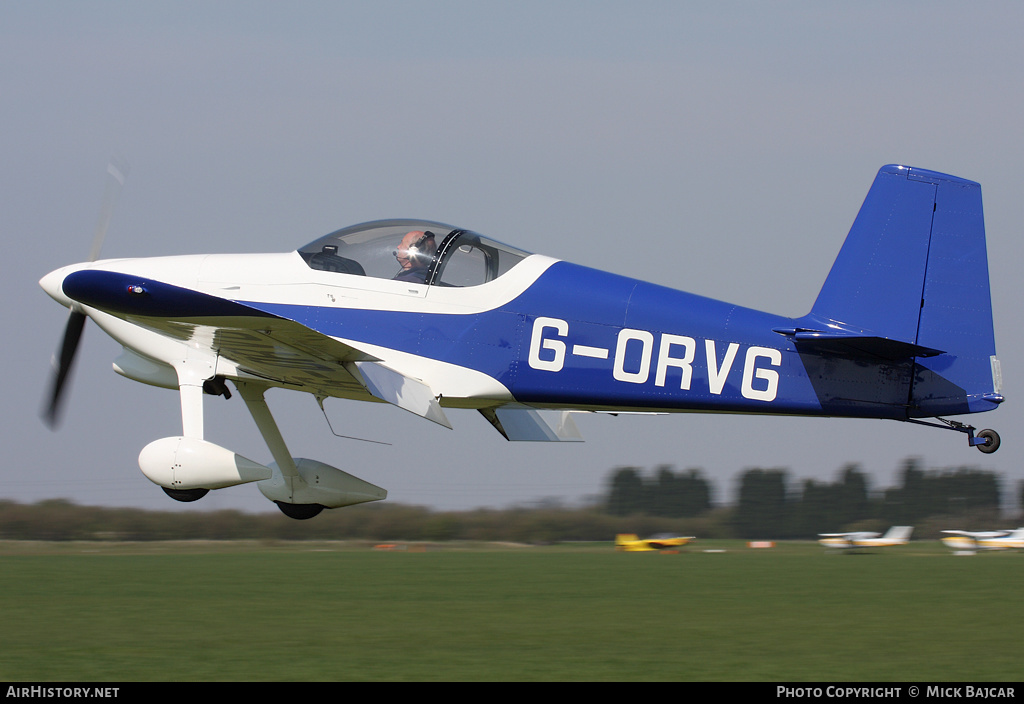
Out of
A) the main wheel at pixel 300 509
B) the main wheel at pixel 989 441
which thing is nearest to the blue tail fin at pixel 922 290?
the main wheel at pixel 989 441

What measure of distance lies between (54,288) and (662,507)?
18898mm

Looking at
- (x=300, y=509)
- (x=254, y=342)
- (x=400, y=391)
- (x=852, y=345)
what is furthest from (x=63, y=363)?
(x=852, y=345)

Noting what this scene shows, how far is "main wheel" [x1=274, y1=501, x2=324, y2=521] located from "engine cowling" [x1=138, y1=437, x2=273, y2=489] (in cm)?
123

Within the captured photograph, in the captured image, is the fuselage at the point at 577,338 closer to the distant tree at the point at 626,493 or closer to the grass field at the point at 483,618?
the grass field at the point at 483,618

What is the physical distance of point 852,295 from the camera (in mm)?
8523

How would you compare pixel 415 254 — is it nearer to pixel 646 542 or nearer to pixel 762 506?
pixel 646 542

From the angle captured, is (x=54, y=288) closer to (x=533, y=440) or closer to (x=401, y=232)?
(x=401, y=232)

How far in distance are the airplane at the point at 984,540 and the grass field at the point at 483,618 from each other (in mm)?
6219

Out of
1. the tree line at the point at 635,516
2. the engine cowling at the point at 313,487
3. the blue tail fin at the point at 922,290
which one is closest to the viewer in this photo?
the blue tail fin at the point at 922,290

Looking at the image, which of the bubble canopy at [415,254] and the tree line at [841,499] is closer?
the bubble canopy at [415,254]

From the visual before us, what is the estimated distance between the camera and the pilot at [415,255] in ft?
28.9

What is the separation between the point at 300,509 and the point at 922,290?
5583mm

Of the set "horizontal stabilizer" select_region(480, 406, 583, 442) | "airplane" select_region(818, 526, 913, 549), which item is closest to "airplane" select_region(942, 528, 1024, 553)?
"airplane" select_region(818, 526, 913, 549)
